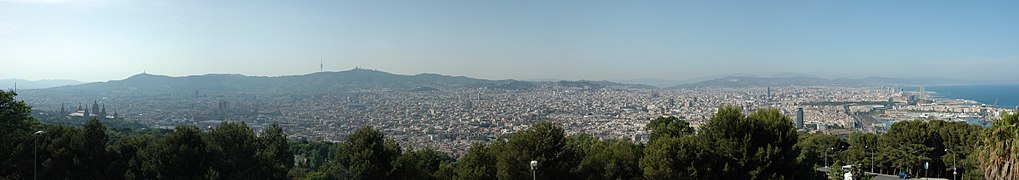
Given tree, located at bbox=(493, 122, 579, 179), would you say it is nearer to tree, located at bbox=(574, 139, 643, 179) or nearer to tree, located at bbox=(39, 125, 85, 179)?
tree, located at bbox=(574, 139, 643, 179)

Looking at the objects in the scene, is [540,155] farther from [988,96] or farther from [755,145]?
[988,96]

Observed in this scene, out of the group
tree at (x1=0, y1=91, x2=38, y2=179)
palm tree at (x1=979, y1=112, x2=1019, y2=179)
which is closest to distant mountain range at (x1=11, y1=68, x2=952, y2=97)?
tree at (x1=0, y1=91, x2=38, y2=179)

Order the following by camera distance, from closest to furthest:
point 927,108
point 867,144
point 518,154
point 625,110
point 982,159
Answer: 1. point 982,159
2. point 518,154
3. point 867,144
4. point 625,110
5. point 927,108

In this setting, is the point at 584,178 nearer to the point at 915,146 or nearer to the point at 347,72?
the point at 915,146

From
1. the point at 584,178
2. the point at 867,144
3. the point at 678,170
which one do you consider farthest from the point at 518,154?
the point at 867,144

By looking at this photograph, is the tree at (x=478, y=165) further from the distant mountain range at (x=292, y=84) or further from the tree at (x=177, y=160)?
the distant mountain range at (x=292, y=84)

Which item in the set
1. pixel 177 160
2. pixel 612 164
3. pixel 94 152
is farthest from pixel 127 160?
pixel 612 164
